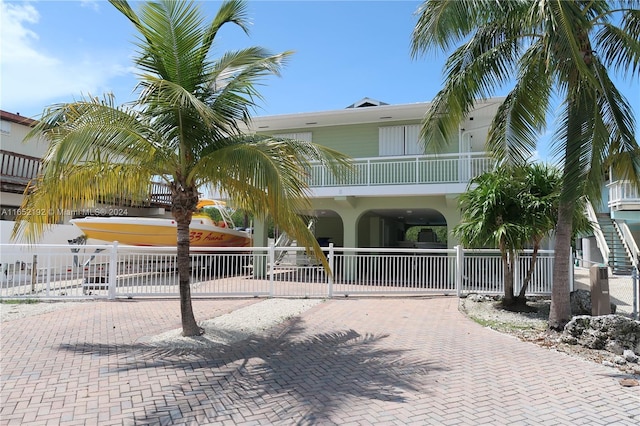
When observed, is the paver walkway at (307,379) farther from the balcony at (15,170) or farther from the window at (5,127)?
the window at (5,127)

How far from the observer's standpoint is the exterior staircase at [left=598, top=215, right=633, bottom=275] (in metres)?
18.6

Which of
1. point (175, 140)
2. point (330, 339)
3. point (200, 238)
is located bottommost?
point (330, 339)

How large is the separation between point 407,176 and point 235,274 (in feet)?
Answer: 23.0

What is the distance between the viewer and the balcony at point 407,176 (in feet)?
45.3

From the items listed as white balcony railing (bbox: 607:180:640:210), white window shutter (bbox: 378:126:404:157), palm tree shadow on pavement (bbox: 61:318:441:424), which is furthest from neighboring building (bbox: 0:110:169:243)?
white balcony railing (bbox: 607:180:640:210)

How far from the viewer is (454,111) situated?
7996 millimetres

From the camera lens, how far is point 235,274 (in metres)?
11.6

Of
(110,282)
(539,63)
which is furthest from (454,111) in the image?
(110,282)

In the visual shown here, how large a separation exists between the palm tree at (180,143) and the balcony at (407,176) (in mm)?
6779

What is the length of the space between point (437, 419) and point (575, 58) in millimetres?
4862

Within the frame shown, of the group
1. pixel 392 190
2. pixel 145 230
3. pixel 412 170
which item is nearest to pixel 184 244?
pixel 392 190

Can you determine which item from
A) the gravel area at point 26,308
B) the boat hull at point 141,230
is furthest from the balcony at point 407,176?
the gravel area at point 26,308

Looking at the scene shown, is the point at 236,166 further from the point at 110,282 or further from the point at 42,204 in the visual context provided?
the point at 110,282

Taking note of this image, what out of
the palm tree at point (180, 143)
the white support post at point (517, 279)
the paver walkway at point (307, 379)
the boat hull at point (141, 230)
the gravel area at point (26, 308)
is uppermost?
the palm tree at point (180, 143)
